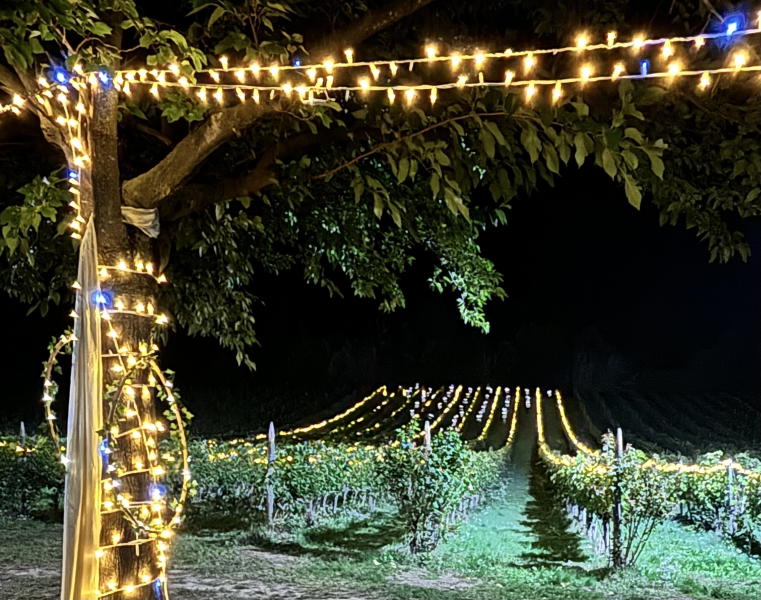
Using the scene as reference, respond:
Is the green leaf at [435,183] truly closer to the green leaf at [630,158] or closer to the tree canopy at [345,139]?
the tree canopy at [345,139]

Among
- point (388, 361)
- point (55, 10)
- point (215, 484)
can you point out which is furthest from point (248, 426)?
point (55, 10)

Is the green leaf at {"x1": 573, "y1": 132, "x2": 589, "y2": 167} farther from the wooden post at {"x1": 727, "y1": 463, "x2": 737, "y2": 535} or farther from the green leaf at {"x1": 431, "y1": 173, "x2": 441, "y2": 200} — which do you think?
the wooden post at {"x1": 727, "y1": 463, "x2": 737, "y2": 535}

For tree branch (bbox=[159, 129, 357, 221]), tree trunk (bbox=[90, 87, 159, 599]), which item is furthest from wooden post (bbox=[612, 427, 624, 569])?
tree trunk (bbox=[90, 87, 159, 599])

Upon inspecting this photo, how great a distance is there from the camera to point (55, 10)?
6.91 ft

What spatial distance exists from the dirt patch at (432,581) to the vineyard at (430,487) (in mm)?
694

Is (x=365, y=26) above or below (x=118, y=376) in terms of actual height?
above

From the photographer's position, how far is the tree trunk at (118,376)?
257 cm

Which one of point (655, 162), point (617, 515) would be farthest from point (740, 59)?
point (617, 515)

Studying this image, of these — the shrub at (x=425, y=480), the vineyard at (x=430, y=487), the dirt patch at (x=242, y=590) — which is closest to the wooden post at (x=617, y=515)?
the vineyard at (x=430, y=487)

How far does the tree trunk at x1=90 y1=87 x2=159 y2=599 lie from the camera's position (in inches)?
101

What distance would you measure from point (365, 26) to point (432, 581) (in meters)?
4.02

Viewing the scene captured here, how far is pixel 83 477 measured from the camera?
2.39m

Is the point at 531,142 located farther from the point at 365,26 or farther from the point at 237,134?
the point at 237,134

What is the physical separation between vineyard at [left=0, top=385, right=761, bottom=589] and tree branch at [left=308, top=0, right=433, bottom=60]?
333 centimetres
